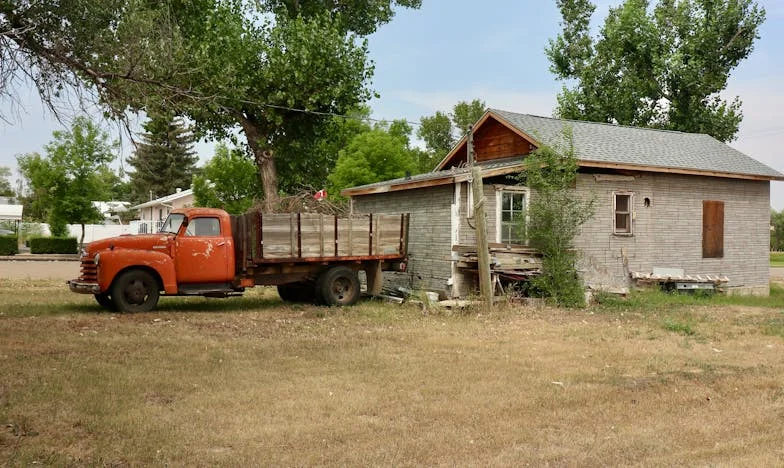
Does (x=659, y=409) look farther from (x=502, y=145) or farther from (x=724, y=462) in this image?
(x=502, y=145)

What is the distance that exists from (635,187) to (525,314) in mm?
6291

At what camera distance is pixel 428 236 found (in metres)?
17.1

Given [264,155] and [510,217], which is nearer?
[510,217]

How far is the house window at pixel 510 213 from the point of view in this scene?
1653cm

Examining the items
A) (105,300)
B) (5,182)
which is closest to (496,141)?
(105,300)

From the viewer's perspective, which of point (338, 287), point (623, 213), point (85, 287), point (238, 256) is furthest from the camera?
point (623, 213)

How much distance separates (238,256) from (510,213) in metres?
6.69

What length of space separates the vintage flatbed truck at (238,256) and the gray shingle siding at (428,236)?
109cm

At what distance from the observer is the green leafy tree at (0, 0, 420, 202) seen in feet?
24.1

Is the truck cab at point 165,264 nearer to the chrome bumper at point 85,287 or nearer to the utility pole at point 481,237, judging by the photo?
the chrome bumper at point 85,287

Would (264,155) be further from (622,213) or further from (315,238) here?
(622,213)

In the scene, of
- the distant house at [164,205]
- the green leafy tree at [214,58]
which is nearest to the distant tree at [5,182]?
the distant house at [164,205]

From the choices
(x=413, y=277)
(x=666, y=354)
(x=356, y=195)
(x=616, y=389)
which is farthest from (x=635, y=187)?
(x=616, y=389)

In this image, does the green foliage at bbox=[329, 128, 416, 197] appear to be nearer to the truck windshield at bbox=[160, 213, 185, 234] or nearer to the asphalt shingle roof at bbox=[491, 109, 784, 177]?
the asphalt shingle roof at bbox=[491, 109, 784, 177]
